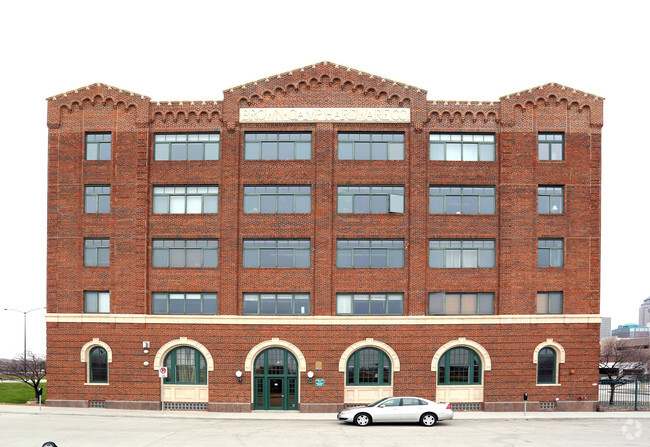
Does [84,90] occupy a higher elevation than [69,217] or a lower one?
higher

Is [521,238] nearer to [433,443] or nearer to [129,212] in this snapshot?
[433,443]

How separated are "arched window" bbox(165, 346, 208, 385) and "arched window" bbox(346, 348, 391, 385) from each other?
8.36 meters

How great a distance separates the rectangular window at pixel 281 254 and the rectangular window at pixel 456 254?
7277 millimetres

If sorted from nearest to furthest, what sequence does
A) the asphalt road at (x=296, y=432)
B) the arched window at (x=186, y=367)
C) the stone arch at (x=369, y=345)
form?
the asphalt road at (x=296, y=432) < the stone arch at (x=369, y=345) < the arched window at (x=186, y=367)

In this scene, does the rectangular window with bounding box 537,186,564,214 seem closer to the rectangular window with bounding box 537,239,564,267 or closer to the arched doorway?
the rectangular window with bounding box 537,239,564,267

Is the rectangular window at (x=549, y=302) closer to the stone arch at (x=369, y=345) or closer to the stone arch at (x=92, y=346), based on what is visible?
the stone arch at (x=369, y=345)

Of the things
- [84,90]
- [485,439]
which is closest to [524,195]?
[485,439]

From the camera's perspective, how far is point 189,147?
35344 mm

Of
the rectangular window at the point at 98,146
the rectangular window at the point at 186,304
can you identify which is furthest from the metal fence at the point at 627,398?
the rectangular window at the point at 98,146

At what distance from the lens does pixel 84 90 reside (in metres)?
35.4

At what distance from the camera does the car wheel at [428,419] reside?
93.8 ft

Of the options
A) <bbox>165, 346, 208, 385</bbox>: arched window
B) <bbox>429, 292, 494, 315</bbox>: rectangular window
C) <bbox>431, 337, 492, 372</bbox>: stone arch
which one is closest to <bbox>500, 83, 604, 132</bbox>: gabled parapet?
<bbox>429, 292, 494, 315</bbox>: rectangular window

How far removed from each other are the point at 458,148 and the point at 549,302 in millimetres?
10358

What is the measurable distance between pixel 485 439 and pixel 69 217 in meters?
25.6
